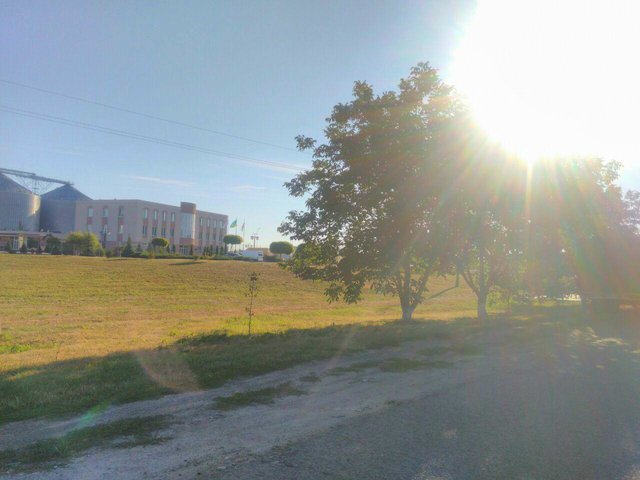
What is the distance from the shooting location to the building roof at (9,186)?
416ft

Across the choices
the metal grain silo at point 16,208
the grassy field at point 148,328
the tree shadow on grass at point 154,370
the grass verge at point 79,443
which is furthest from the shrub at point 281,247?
the grass verge at point 79,443

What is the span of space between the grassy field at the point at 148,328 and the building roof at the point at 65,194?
10405 centimetres

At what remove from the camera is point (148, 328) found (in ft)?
62.7

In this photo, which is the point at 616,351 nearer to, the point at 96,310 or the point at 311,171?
the point at 311,171

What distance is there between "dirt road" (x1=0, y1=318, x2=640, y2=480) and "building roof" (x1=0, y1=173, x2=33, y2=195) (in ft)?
465

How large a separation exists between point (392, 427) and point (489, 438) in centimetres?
96

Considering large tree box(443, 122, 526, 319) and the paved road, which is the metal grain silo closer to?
large tree box(443, 122, 526, 319)

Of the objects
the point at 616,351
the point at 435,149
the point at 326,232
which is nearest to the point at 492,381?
the point at 616,351

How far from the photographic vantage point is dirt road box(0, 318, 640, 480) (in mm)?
4203

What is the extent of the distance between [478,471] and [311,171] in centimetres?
1452

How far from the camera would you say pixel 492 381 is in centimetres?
764

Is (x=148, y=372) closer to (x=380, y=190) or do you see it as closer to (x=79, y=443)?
(x=79, y=443)

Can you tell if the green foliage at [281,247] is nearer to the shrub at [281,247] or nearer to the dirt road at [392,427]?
the shrub at [281,247]

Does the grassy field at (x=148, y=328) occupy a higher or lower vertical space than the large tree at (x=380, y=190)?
lower
